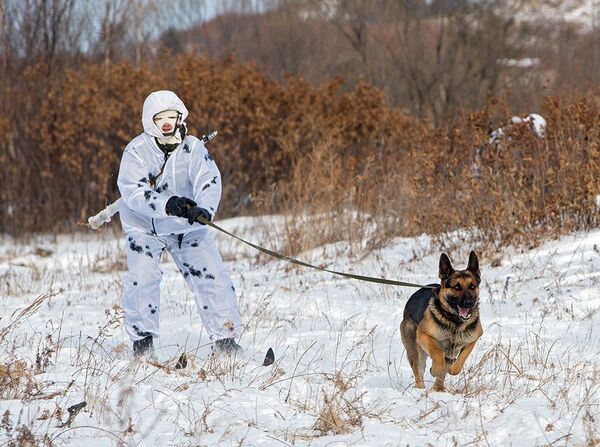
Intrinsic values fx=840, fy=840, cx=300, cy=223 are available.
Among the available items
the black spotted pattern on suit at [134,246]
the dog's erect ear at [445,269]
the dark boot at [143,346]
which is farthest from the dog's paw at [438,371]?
the black spotted pattern on suit at [134,246]

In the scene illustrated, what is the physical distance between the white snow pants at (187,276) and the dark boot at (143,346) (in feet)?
0.09

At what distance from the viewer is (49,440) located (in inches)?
134

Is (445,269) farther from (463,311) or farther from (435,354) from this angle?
(435,354)

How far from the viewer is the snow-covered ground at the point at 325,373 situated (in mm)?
3689

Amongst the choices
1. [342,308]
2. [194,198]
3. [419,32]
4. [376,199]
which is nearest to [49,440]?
[194,198]

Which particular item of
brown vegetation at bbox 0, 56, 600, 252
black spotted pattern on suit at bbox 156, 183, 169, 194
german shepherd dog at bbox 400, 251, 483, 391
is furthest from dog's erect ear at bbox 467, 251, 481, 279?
brown vegetation at bbox 0, 56, 600, 252

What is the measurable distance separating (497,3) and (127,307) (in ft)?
70.3

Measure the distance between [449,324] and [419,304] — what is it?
357mm

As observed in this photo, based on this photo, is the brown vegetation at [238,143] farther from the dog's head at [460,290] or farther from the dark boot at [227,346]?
the dog's head at [460,290]

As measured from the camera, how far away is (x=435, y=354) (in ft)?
15.4

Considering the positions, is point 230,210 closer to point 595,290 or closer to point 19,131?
point 19,131

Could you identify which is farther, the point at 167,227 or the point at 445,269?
the point at 167,227

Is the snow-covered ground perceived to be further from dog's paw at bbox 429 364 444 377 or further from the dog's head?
the dog's head

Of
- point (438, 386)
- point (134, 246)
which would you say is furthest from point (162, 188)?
point (438, 386)
